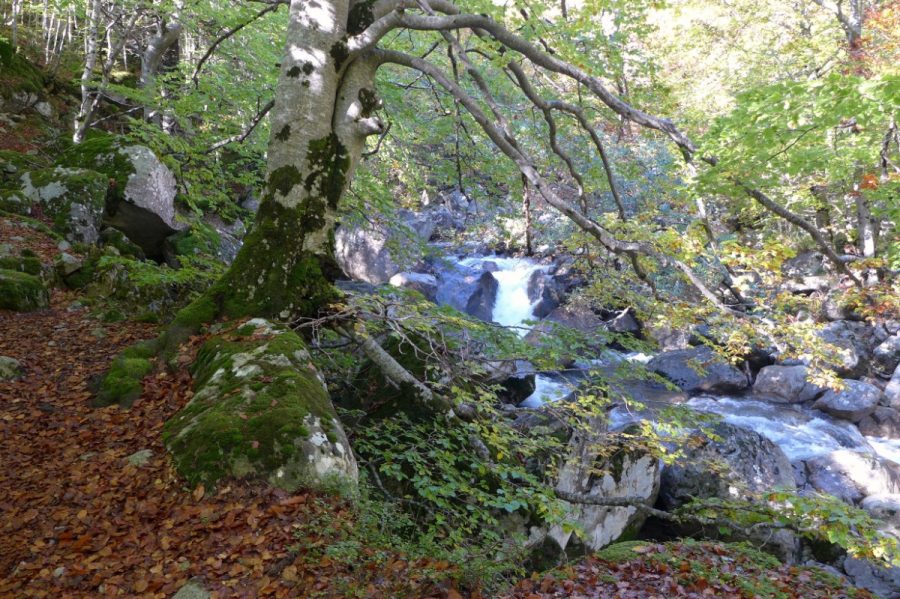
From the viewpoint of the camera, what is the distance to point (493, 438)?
15.4ft

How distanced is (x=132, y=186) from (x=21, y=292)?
10.7 feet

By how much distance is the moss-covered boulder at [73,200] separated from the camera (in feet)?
28.7

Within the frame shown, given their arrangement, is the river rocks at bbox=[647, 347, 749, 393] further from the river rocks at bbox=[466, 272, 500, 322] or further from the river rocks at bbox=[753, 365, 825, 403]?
the river rocks at bbox=[466, 272, 500, 322]

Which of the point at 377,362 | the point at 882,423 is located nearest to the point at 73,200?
the point at 377,362

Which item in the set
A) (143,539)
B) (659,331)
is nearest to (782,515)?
(143,539)

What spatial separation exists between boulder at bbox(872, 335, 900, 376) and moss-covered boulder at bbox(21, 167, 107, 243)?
18859mm

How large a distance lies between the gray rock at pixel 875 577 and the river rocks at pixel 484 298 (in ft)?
39.5

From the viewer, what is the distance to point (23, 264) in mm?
7191

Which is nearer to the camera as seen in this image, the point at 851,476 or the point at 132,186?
the point at 132,186

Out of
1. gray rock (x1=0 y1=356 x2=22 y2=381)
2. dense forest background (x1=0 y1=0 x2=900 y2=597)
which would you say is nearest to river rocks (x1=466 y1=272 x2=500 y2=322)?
dense forest background (x1=0 y1=0 x2=900 y2=597)

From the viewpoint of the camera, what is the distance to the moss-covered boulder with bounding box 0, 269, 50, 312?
653 centimetres

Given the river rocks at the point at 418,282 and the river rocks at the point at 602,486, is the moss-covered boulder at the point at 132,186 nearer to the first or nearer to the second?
the river rocks at the point at 602,486

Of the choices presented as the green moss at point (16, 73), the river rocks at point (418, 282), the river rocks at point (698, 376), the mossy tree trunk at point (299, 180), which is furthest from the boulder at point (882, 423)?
the green moss at point (16, 73)

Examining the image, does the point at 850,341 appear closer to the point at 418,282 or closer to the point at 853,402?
the point at 853,402
